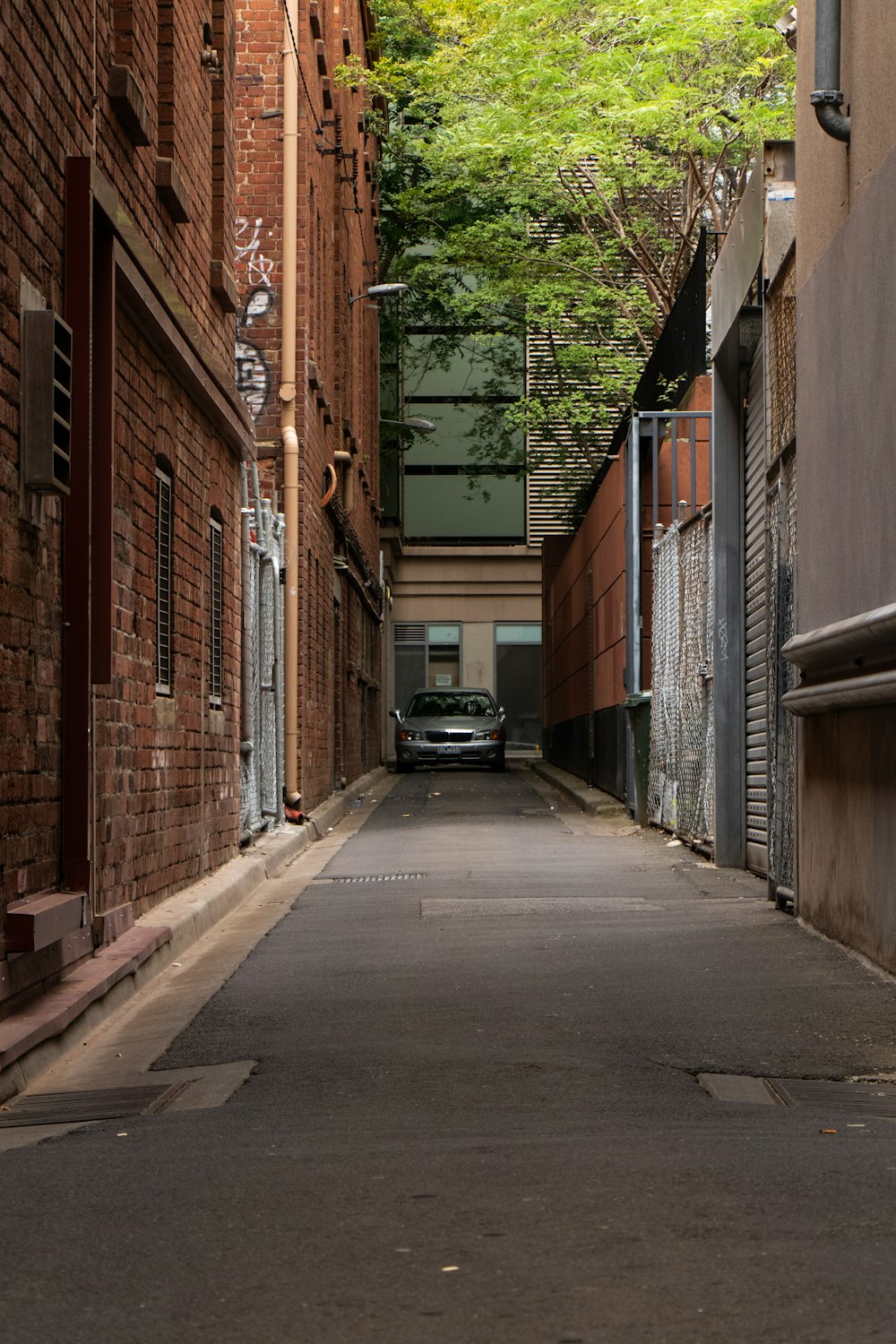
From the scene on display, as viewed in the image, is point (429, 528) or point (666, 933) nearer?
point (666, 933)

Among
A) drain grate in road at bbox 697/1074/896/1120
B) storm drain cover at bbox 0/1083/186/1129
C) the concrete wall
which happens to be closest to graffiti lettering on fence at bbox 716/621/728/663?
the concrete wall

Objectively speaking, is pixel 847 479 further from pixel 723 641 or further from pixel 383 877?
pixel 383 877

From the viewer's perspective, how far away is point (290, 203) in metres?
18.2

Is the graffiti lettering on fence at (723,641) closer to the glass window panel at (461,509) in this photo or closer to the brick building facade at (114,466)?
the brick building facade at (114,466)

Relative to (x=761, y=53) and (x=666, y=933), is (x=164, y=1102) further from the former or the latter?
(x=761, y=53)

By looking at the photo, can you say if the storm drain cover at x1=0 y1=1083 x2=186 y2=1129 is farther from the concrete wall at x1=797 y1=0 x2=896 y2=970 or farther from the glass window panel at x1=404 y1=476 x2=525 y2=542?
the glass window panel at x1=404 y1=476 x2=525 y2=542

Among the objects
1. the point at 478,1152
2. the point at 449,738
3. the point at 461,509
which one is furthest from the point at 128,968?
the point at 461,509

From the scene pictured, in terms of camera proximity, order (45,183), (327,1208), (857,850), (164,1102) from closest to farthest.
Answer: (327,1208), (164,1102), (45,183), (857,850)

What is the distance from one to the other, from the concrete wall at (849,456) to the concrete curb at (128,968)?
135 inches

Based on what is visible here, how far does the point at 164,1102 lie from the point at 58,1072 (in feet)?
2.75

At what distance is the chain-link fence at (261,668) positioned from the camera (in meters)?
14.6

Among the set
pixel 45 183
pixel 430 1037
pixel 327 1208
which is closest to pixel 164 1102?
pixel 430 1037

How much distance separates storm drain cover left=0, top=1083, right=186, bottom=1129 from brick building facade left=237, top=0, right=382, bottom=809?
12.3 meters

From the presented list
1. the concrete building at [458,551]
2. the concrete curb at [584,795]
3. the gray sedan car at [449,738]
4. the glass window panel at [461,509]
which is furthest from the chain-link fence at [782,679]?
the glass window panel at [461,509]
